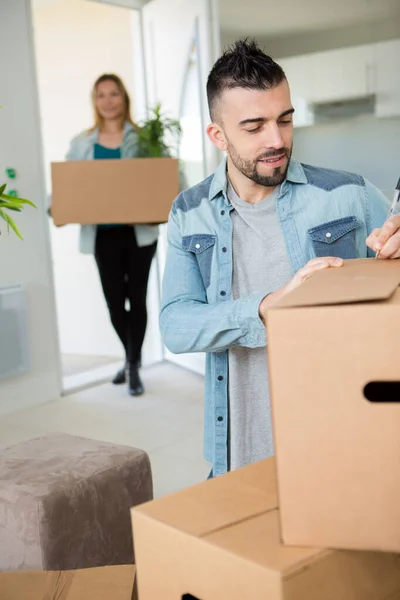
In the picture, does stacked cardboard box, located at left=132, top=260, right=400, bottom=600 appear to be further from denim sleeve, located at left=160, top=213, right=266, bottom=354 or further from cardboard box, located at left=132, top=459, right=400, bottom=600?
denim sleeve, located at left=160, top=213, right=266, bottom=354

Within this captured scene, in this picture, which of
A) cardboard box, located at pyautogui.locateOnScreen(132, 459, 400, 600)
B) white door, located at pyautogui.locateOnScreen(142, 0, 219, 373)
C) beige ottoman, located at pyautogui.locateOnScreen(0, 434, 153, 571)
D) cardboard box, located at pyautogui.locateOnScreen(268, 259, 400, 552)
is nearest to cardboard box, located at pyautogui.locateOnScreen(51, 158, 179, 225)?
white door, located at pyautogui.locateOnScreen(142, 0, 219, 373)

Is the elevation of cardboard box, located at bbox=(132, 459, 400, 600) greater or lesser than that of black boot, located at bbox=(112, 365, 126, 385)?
greater

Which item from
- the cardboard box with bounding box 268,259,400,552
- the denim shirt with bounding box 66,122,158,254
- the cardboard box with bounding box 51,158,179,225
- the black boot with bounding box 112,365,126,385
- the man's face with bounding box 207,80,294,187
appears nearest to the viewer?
the cardboard box with bounding box 268,259,400,552

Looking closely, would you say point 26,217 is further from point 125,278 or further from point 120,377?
point 120,377

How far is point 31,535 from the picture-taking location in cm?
163

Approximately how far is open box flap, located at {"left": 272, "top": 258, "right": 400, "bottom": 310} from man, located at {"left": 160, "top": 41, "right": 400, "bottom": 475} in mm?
419

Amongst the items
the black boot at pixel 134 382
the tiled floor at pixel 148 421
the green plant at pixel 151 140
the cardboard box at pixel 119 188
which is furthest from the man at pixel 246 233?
the black boot at pixel 134 382

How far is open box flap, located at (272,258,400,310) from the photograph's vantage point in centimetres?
70

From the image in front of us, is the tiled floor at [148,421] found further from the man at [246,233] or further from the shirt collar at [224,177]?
the shirt collar at [224,177]

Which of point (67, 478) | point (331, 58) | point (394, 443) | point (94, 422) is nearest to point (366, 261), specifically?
point (394, 443)

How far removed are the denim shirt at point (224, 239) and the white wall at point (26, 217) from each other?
2.42 meters

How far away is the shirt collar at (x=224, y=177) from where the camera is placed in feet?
4.66

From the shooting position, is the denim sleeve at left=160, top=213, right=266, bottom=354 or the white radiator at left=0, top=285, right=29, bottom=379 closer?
the denim sleeve at left=160, top=213, right=266, bottom=354

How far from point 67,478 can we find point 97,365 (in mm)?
3090
